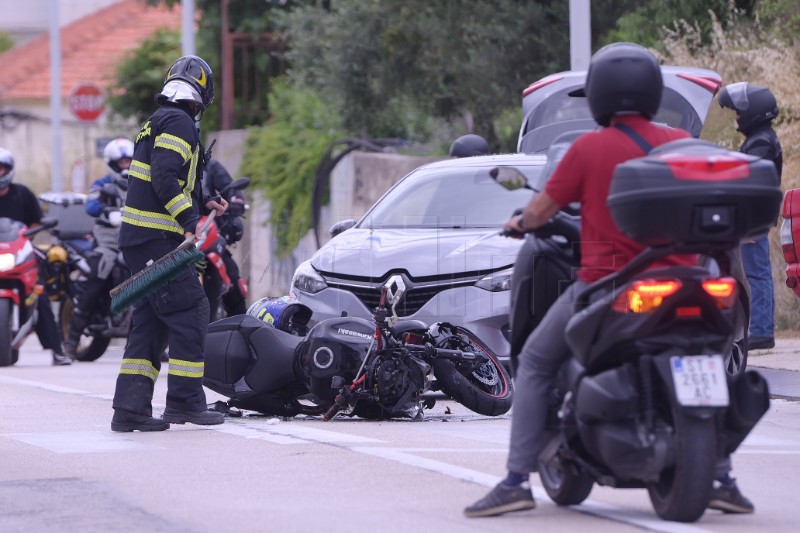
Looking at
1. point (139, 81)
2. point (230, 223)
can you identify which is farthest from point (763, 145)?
point (139, 81)

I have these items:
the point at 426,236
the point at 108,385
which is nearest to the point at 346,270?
the point at 426,236

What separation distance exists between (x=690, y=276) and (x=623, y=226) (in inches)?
11.6

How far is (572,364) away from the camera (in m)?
6.54

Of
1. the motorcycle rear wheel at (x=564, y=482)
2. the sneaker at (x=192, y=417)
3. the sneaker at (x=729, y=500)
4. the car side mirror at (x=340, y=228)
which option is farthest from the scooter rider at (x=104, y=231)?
the sneaker at (x=729, y=500)

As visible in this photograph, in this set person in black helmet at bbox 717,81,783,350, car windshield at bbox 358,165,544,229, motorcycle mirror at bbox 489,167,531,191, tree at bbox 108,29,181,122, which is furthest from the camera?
tree at bbox 108,29,181,122

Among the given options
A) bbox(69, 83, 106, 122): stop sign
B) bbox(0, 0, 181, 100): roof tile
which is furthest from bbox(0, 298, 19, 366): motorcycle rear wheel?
bbox(0, 0, 181, 100): roof tile

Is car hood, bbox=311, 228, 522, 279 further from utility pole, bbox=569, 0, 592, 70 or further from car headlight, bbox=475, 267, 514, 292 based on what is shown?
utility pole, bbox=569, 0, 592, 70

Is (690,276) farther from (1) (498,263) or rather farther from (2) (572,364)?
(1) (498,263)

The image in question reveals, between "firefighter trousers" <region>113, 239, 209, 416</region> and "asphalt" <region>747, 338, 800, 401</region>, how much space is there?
3551 mm

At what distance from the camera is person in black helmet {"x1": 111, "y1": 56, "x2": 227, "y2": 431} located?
967cm

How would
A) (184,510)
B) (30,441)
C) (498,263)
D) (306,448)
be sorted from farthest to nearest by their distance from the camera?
(498,263) < (30,441) < (306,448) < (184,510)

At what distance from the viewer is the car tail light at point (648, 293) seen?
6.17 meters

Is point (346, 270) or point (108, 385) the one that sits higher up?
point (346, 270)

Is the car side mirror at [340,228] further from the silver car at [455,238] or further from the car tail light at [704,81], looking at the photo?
the car tail light at [704,81]
